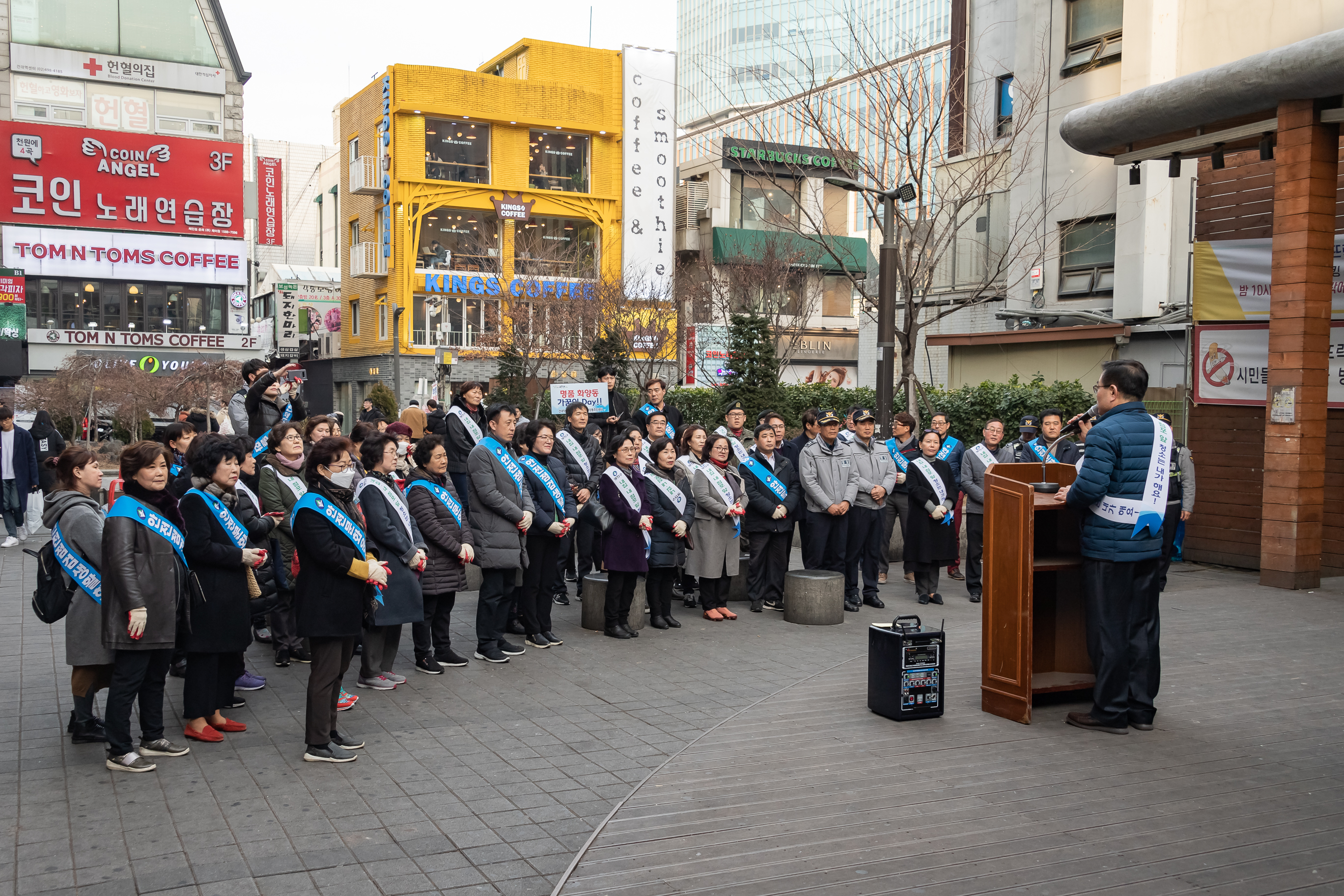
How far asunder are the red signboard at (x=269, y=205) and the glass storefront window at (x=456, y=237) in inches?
305

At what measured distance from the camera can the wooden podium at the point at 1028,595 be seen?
22.3ft

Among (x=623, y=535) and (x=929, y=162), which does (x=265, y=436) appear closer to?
(x=623, y=535)

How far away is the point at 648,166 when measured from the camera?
155 ft

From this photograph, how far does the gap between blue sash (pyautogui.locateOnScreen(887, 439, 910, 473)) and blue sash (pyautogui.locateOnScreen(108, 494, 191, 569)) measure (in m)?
7.97

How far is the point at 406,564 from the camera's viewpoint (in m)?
7.57

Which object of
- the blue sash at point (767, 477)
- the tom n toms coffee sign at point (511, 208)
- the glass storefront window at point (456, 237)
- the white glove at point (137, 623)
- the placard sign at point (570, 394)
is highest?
the tom n toms coffee sign at point (511, 208)

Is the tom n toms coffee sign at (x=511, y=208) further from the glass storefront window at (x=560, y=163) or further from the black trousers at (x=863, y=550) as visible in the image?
the black trousers at (x=863, y=550)

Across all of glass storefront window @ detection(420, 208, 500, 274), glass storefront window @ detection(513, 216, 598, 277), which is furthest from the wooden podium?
glass storefront window @ detection(420, 208, 500, 274)

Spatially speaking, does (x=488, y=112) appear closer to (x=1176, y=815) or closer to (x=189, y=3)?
(x=189, y=3)

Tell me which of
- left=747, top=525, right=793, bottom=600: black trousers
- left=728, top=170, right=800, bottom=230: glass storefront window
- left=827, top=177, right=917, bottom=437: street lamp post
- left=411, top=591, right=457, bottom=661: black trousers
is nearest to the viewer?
left=411, top=591, right=457, bottom=661: black trousers

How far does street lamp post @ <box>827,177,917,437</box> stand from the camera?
13977mm

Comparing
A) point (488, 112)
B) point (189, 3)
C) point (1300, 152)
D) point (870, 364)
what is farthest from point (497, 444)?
point (189, 3)

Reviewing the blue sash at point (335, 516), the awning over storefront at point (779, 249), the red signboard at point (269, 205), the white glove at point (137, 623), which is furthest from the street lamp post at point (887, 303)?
the red signboard at point (269, 205)

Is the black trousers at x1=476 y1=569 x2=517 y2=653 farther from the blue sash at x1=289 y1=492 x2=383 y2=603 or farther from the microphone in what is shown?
the microphone
